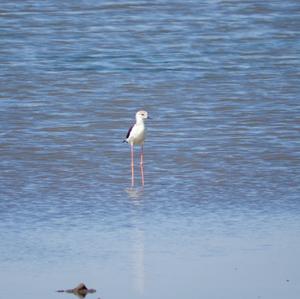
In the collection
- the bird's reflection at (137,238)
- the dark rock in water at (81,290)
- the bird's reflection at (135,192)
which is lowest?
the bird's reflection at (135,192)

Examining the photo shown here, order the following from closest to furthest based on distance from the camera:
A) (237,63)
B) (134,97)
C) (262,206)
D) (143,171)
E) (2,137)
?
(262,206)
(143,171)
(2,137)
(134,97)
(237,63)

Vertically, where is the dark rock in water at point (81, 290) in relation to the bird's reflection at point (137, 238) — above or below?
above

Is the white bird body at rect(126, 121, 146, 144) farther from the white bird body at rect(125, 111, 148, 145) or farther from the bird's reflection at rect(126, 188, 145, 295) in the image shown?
the bird's reflection at rect(126, 188, 145, 295)

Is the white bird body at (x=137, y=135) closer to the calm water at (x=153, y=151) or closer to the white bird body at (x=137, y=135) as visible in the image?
the white bird body at (x=137, y=135)

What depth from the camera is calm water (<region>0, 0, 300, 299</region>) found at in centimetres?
786

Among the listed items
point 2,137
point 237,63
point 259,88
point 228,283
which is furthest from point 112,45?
point 228,283

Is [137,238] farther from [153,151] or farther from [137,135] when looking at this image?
[153,151]

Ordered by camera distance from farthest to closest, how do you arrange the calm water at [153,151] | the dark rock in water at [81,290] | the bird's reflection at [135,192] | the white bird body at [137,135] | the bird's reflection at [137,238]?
1. the white bird body at [137,135]
2. the bird's reflection at [135,192]
3. the calm water at [153,151]
4. the bird's reflection at [137,238]
5. the dark rock in water at [81,290]

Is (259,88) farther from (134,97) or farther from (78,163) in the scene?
(78,163)

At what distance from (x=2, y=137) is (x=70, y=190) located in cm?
259

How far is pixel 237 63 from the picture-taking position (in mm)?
17672

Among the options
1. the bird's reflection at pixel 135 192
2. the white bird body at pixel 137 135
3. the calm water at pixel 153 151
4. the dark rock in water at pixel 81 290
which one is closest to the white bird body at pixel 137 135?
the white bird body at pixel 137 135

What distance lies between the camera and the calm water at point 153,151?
25.8 feet

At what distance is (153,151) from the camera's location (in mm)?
12352
